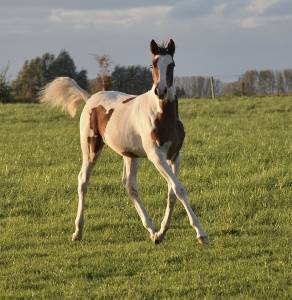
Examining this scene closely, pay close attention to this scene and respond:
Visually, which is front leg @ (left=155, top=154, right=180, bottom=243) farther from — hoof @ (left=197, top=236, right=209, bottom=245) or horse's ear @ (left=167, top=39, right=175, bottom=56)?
horse's ear @ (left=167, top=39, right=175, bottom=56)

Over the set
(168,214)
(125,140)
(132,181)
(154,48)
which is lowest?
(168,214)

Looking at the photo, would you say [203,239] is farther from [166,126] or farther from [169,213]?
[166,126]

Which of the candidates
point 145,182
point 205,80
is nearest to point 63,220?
point 145,182

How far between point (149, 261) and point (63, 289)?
4.51 ft

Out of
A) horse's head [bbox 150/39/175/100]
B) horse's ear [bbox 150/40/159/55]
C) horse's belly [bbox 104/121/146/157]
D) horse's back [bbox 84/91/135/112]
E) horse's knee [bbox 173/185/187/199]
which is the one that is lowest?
horse's knee [bbox 173/185/187/199]

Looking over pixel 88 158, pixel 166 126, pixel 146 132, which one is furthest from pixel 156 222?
pixel 166 126

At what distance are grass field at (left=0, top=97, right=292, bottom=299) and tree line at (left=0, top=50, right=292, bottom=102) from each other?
23.4 m

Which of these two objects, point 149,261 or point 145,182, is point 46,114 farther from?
point 149,261

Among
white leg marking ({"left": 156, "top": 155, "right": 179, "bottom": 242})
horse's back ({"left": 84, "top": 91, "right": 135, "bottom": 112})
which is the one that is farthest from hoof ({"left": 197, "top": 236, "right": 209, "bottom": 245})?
horse's back ({"left": 84, "top": 91, "right": 135, "bottom": 112})

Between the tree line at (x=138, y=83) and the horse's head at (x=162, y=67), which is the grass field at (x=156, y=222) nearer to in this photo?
the horse's head at (x=162, y=67)

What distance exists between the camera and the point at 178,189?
9141 mm

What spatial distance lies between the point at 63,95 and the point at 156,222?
270cm

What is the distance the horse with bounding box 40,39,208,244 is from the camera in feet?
29.8

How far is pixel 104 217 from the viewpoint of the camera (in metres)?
11.5
